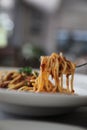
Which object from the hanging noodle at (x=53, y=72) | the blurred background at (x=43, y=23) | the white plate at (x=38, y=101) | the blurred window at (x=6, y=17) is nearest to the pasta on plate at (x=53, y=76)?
the hanging noodle at (x=53, y=72)

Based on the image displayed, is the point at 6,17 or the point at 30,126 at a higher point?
the point at 6,17

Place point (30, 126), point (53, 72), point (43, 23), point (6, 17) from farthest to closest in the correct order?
point (43, 23)
point (6, 17)
point (53, 72)
point (30, 126)

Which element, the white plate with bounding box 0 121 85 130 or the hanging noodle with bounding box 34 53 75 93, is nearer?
the white plate with bounding box 0 121 85 130

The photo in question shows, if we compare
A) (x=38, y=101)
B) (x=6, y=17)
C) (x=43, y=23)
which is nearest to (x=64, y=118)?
(x=38, y=101)

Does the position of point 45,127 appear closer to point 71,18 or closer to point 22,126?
point 22,126

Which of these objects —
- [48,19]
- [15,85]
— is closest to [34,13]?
[48,19]

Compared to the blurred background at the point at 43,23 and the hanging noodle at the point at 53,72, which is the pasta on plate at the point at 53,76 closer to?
the hanging noodle at the point at 53,72

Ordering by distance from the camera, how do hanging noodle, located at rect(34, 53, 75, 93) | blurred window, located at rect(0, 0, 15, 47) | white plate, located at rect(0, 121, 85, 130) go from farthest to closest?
blurred window, located at rect(0, 0, 15, 47), hanging noodle, located at rect(34, 53, 75, 93), white plate, located at rect(0, 121, 85, 130)

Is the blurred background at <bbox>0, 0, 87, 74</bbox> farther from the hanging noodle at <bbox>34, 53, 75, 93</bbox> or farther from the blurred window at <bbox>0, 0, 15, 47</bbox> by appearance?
the hanging noodle at <bbox>34, 53, 75, 93</bbox>

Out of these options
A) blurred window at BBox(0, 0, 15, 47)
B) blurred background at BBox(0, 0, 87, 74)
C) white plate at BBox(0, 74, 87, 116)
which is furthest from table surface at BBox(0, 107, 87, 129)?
blurred window at BBox(0, 0, 15, 47)

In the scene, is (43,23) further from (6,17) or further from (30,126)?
(30,126)
